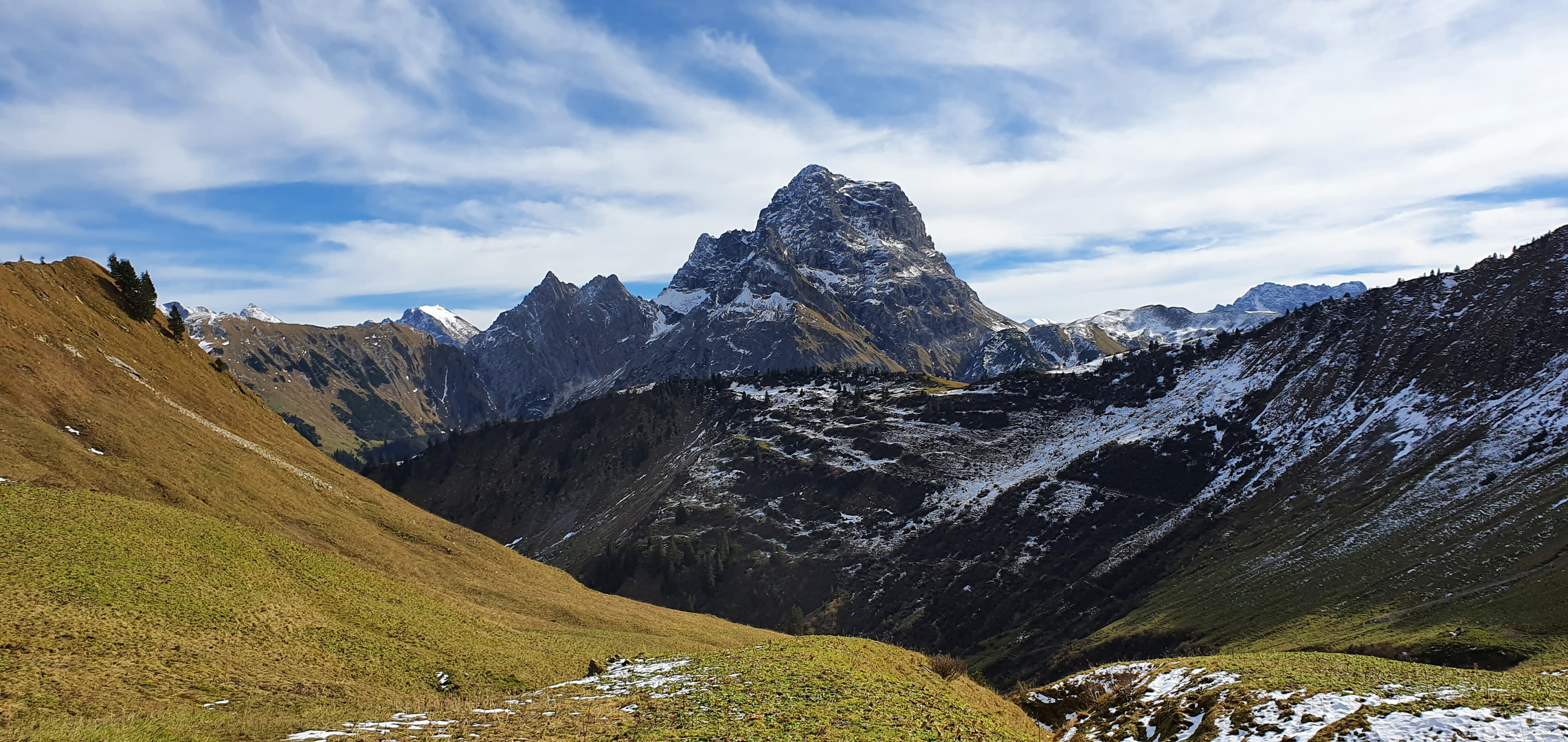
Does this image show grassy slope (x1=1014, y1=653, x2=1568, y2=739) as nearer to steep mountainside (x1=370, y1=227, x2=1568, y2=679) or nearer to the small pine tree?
steep mountainside (x1=370, y1=227, x2=1568, y2=679)

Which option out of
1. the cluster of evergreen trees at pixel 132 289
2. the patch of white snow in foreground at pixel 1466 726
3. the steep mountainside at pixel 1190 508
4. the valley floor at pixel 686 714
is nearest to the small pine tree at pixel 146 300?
the cluster of evergreen trees at pixel 132 289

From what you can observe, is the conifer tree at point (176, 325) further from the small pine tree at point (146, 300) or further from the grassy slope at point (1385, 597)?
the grassy slope at point (1385, 597)

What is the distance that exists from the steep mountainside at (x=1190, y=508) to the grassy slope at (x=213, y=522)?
58067 millimetres

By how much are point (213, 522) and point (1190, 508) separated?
5410 inches

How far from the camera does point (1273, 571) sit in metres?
95.5

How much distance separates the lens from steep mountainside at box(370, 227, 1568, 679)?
3108 inches

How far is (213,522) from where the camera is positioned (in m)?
45.7

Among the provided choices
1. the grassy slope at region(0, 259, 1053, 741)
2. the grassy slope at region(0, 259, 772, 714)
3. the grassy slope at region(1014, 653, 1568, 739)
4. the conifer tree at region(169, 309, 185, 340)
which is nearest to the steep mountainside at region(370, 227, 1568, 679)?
the grassy slope at region(1014, 653, 1568, 739)

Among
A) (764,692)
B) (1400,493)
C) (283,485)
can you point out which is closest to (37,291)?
(283,485)

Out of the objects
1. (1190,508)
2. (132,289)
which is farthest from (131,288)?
(1190,508)

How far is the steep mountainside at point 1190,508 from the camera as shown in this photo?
78.9 metres

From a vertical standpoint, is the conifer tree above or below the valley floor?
above

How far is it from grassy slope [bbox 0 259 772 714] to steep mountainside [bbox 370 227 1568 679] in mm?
58067

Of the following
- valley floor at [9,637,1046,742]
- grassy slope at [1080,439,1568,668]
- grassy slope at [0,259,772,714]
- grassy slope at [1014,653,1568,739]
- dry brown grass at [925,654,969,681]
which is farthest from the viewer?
grassy slope at [1080,439,1568,668]
